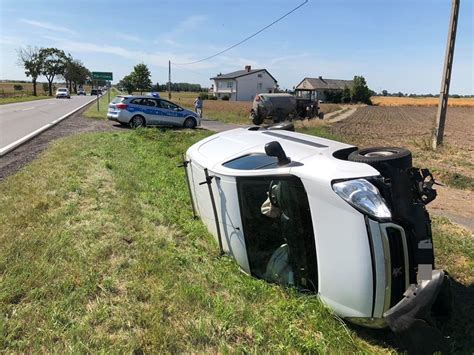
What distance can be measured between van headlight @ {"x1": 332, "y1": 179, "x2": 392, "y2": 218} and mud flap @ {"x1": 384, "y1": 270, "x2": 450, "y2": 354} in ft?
1.77

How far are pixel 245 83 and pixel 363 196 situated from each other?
3289 inches

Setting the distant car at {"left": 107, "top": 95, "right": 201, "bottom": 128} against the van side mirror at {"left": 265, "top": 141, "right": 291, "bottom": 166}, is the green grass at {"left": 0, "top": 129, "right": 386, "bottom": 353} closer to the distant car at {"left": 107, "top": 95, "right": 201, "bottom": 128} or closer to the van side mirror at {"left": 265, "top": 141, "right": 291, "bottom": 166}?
the van side mirror at {"left": 265, "top": 141, "right": 291, "bottom": 166}

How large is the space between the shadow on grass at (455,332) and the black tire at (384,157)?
1233mm

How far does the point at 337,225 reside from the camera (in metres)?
2.63

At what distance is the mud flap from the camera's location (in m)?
2.43

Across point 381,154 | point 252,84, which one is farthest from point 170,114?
point 252,84

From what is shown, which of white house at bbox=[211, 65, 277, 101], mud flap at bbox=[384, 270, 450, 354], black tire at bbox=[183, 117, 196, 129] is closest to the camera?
mud flap at bbox=[384, 270, 450, 354]

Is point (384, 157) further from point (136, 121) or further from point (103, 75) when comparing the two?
point (103, 75)

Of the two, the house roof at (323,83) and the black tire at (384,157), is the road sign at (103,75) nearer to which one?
the black tire at (384,157)

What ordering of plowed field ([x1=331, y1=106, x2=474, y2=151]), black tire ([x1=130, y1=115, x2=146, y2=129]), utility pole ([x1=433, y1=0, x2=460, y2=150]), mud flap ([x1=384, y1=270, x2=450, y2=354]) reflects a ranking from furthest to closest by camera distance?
black tire ([x1=130, y1=115, x2=146, y2=129])
plowed field ([x1=331, y1=106, x2=474, y2=151])
utility pole ([x1=433, y1=0, x2=460, y2=150])
mud flap ([x1=384, y1=270, x2=450, y2=354])

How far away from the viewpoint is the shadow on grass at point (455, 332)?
2.80 meters

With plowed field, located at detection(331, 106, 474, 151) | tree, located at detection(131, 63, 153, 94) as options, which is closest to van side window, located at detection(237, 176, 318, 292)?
plowed field, located at detection(331, 106, 474, 151)

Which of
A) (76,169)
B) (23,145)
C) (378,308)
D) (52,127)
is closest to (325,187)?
(378,308)

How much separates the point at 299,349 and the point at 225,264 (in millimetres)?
1209
